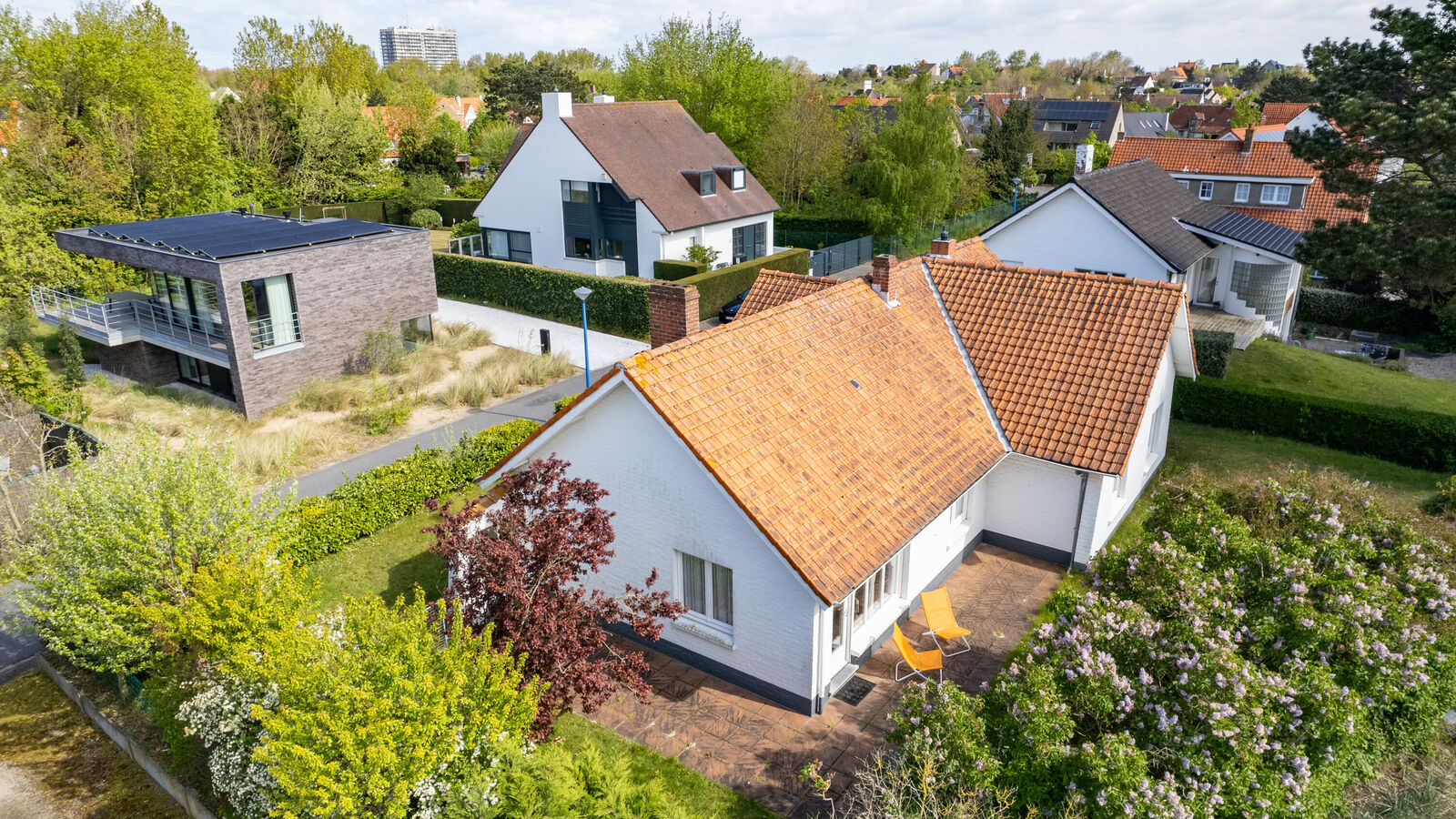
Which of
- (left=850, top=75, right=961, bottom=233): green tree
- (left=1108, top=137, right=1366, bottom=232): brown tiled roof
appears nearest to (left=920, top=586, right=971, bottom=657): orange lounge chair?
(left=850, top=75, right=961, bottom=233): green tree

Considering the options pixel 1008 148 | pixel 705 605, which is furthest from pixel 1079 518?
pixel 1008 148

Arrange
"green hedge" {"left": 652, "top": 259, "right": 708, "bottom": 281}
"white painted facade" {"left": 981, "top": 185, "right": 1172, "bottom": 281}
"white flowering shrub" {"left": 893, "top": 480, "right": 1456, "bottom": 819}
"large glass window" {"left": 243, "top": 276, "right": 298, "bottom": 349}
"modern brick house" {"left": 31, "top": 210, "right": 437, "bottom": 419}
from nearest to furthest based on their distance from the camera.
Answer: "white flowering shrub" {"left": 893, "top": 480, "right": 1456, "bottom": 819} < "modern brick house" {"left": 31, "top": 210, "right": 437, "bottom": 419} < "large glass window" {"left": 243, "top": 276, "right": 298, "bottom": 349} < "white painted facade" {"left": 981, "top": 185, "right": 1172, "bottom": 281} < "green hedge" {"left": 652, "top": 259, "right": 708, "bottom": 281}

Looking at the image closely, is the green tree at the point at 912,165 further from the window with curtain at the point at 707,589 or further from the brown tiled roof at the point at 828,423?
the window with curtain at the point at 707,589

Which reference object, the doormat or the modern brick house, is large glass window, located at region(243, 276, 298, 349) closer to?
the modern brick house

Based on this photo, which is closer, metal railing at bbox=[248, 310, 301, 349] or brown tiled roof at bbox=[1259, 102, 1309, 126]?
metal railing at bbox=[248, 310, 301, 349]

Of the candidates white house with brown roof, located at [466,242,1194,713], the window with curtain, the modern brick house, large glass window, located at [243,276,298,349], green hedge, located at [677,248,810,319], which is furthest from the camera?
green hedge, located at [677,248,810,319]
